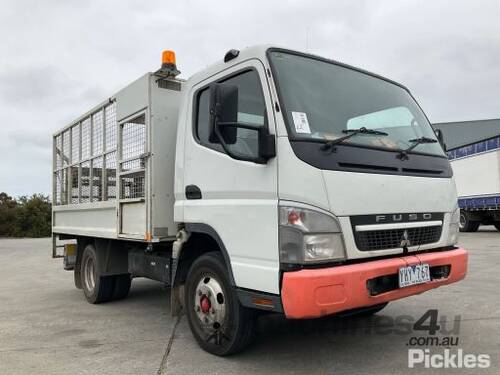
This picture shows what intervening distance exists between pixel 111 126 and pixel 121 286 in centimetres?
226

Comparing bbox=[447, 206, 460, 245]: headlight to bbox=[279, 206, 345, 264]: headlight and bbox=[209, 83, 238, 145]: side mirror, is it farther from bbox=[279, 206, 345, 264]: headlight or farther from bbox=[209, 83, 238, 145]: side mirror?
bbox=[209, 83, 238, 145]: side mirror

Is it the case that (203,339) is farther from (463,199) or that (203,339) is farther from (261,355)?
(463,199)

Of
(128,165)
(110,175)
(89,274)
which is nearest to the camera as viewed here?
(128,165)

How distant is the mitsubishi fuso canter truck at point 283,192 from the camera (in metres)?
3.34

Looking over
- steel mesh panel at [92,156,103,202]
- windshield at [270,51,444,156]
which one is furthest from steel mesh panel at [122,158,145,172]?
windshield at [270,51,444,156]

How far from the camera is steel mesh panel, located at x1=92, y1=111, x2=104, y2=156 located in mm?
6215

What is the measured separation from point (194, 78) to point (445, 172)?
243 centimetres

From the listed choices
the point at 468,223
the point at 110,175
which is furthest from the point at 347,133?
the point at 468,223

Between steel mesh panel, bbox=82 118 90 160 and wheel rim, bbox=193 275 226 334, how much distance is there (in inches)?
126

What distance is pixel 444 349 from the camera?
4211 millimetres

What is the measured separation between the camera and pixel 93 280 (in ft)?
22.2

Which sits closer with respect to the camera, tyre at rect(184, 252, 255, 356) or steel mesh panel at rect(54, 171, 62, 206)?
tyre at rect(184, 252, 255, 356)

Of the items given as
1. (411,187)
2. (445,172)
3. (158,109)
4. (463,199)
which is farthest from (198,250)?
(463,199)

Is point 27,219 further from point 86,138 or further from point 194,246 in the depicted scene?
point 194,246
